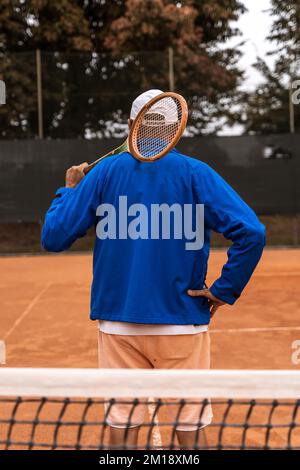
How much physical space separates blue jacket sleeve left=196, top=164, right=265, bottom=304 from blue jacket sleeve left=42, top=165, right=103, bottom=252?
12.8 inches

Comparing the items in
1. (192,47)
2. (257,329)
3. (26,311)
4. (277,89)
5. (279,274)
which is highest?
(192,47)


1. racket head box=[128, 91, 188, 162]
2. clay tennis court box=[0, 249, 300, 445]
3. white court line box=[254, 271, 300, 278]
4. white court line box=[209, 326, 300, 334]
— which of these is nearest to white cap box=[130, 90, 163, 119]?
racket head box=[128, 91, 188, 162]

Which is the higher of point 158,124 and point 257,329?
point 158,124

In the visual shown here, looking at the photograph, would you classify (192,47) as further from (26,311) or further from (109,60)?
(26,311)

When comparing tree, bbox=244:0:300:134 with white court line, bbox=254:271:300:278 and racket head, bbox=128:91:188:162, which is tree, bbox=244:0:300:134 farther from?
racket head, bbox=128:91:188:162

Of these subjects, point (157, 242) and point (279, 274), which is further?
point (279, 274)

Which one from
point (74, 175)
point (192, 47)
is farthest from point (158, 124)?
point (192, 47)

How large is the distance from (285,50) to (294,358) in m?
11.0

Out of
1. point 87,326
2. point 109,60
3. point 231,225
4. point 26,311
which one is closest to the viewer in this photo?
point 231,225

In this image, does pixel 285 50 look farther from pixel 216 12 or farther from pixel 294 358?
pixel 294 358

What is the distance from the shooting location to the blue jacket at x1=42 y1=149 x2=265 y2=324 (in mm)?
2023

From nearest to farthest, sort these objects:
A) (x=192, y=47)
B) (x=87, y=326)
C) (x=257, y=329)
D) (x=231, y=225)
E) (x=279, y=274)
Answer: (x=231, y=225) → (x=257, y=329) → (x=87, y=326) → (x=279, y=274) → (x=192, y=47)

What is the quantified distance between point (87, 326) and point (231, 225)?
3.53 m

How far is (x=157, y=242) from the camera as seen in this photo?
2.04 meters
